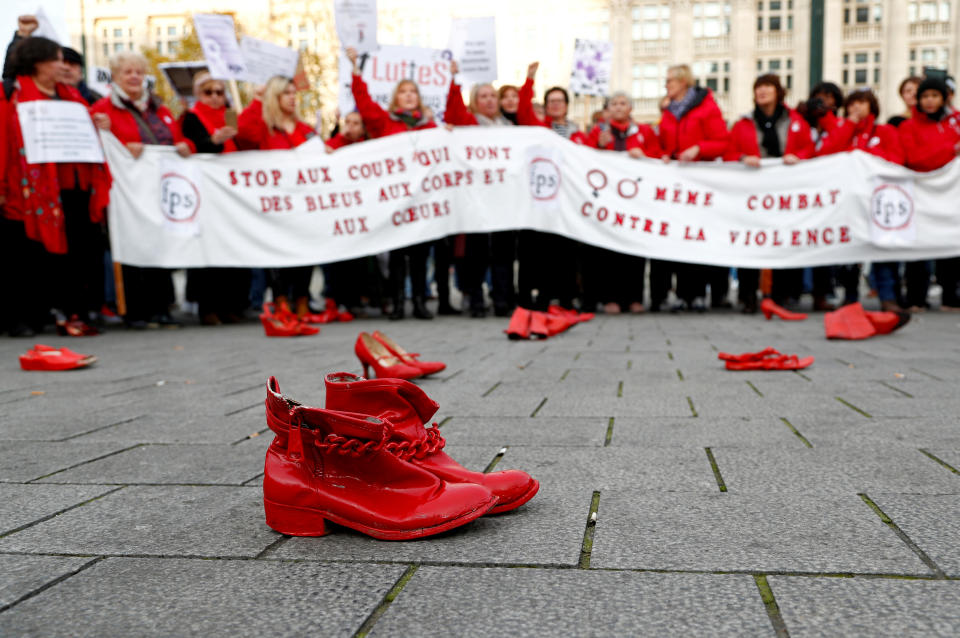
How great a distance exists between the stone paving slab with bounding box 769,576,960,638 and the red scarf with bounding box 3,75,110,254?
22.8 ft

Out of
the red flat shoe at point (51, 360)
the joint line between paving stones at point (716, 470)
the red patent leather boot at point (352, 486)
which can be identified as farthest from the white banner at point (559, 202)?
the red patent leather boot at point (352, 486)

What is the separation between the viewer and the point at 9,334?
7168mm

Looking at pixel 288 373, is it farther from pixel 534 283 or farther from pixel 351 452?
pixel 534 283

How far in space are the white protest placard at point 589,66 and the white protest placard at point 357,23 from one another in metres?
2.65

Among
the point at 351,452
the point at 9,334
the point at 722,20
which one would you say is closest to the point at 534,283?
the point at 9,334

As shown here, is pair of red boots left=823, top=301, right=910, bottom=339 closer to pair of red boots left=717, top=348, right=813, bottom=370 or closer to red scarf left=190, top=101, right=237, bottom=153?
pair of red boots left=717, top=348, right=813, bottom=370

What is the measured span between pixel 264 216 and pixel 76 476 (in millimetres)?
6153

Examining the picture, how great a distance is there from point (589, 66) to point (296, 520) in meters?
9.21

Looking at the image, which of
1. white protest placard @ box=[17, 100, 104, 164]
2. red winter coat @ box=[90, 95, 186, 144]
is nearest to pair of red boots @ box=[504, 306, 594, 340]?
white protest placard @ box=[17, 100, 104, 164]

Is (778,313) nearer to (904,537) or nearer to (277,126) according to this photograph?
(277,126)

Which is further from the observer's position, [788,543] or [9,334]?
[9,334]

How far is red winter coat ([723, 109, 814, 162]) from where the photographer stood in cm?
848

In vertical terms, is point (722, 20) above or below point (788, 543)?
above

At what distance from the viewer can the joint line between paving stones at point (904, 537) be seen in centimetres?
158
